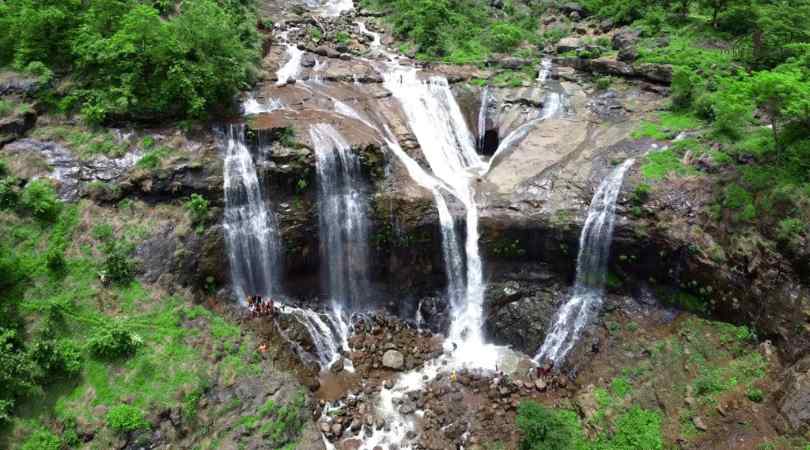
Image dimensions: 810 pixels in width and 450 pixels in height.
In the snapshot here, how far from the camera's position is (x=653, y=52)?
2991 centimetres

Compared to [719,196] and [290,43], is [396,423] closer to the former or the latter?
[719,196]

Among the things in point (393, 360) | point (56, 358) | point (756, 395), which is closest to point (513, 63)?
point (393, 360)

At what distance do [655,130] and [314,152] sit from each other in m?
17.4

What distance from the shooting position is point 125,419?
14.1 m

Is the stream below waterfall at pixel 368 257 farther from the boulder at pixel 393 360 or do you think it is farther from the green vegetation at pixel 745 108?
the green vegetation at pixel 745 108

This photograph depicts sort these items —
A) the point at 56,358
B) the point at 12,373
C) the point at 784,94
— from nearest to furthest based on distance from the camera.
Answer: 1. the point at 12,373
2. the point at 56,358
3. the point at 784,94

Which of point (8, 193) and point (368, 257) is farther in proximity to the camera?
point (368, 257)

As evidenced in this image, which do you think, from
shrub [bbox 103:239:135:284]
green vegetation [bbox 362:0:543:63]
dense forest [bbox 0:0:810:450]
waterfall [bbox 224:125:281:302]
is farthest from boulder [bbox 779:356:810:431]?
green vegetation [bbox 362:0:543:63]

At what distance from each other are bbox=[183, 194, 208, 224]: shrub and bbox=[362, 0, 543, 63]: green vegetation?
20898 mm

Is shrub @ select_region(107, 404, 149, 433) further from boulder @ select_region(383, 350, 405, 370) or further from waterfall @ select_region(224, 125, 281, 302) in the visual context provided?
boulder @ select_region(383, 350, 405, 370)

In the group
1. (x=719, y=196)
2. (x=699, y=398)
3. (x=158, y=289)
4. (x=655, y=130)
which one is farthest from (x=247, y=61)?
(x=699, y=398)

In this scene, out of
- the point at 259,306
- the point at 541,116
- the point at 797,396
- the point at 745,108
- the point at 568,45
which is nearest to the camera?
the point at 797,396

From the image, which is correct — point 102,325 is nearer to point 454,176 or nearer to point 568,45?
point 454,176

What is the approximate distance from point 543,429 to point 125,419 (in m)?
13.3
